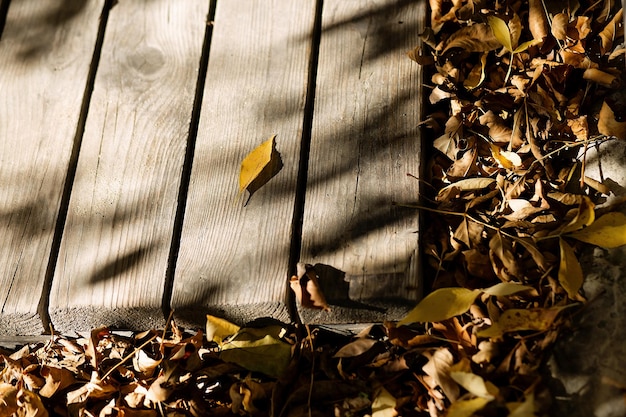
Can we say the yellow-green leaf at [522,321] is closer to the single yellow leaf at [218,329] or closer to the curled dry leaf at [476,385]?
the curled dry leaf at [476,385]

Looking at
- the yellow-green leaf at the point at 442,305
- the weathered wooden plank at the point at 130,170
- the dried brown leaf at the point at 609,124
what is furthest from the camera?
the weathered wooden plank at the point at 130,170

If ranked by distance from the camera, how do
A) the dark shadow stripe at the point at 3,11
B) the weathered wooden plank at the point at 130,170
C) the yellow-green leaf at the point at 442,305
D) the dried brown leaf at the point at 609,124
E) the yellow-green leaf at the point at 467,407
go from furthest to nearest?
1. the dark shadow stripe at the point at 3,11
2. the weathered wooden plank at the point at 130,170
3. the dried brown leaf at the point at 609,124
4. the yellow-green leaf at the point at 442,305
5. the yellow-green leaf at the point at 467,407

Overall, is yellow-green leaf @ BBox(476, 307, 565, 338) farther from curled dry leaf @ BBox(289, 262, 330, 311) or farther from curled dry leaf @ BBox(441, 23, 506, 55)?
curled dry leaf @ BBox(441, 23, 506, 55)

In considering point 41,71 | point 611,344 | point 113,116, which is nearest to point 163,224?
point 113,116

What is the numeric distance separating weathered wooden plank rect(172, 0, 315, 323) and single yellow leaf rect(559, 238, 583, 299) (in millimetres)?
564

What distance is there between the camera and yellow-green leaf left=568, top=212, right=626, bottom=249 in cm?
153

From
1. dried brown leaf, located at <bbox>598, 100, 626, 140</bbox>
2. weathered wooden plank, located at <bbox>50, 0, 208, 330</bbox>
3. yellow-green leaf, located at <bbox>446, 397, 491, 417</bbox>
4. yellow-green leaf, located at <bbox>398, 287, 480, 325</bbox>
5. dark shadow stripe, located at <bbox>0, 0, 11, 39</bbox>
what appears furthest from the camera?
dark shadow stripe, located at <bbox>0, 0, 11, 39</bbox>

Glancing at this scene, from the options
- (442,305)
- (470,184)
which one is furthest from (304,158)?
(442,305)

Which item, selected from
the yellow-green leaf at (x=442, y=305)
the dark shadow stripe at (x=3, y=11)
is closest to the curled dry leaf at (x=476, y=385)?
the yellow-green leaf at (x=442, y=305)

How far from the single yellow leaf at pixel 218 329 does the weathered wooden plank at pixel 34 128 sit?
1.37 feet

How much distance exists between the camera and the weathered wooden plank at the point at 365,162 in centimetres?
162

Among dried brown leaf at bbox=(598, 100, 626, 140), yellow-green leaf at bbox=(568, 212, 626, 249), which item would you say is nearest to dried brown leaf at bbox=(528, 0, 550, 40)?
dried brown leaf at bbox=(598, 100, 626, 140)

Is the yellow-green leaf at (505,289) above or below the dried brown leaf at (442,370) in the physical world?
above

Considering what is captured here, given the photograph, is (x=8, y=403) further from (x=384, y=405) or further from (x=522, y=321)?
(x=522, y=321)
